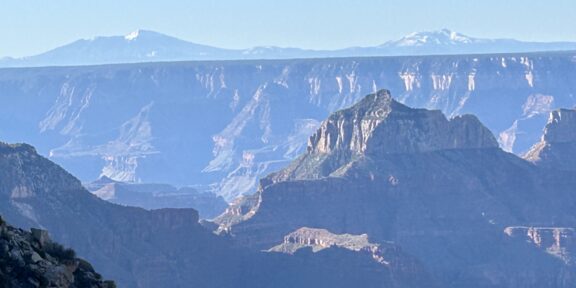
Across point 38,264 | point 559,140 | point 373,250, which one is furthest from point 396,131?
point 38,264

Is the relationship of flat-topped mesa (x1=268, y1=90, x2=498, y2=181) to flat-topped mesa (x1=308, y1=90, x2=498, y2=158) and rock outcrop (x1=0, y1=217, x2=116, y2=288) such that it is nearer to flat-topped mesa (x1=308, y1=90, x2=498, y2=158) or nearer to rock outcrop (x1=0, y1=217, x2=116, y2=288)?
flat-topped mesa (x1=308, y1=90, x2=498, y2=158)

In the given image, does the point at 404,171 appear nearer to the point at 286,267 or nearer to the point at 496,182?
the point at 496,182

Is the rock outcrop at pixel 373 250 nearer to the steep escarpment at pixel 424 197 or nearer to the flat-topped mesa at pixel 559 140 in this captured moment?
the steep escarpment at pixel 424 197

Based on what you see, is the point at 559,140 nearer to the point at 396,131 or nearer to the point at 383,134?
the point at 396,131

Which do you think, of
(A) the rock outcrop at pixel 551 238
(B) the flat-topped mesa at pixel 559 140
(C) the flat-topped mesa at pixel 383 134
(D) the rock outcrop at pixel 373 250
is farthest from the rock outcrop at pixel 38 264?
(B) the flat-topped mesa at pixel 559 140

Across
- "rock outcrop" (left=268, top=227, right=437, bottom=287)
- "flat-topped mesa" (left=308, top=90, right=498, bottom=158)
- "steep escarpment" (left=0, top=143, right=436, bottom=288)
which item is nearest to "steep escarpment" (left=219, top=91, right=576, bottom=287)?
"flat-topped mesa" (left=308, top=90, right=498, bottom=158)
